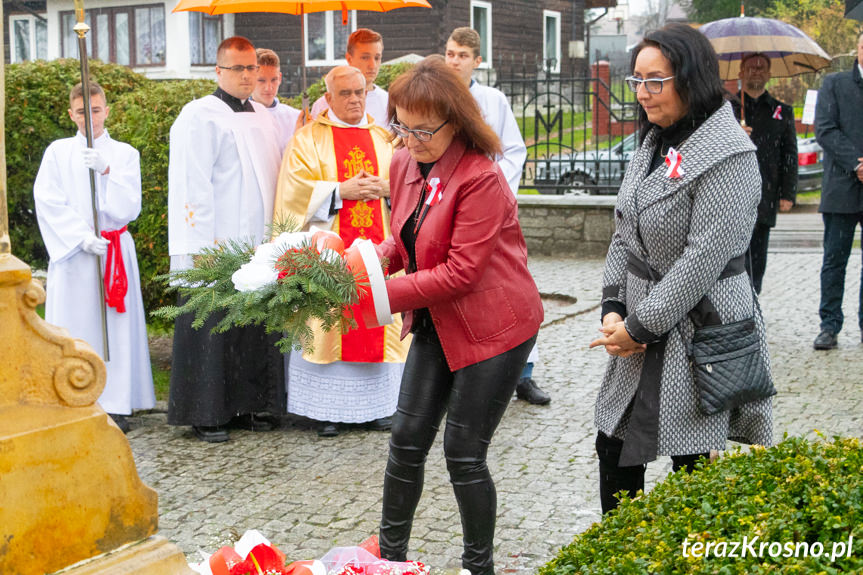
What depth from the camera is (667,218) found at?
3615 millimetres

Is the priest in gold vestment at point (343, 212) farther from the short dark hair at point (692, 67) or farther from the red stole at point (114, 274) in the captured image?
the short dark hair at point (692, 67)

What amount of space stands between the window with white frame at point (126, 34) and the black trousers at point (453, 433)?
25.5 metres

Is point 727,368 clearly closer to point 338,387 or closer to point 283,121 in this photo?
point 338,387

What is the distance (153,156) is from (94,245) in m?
1.50

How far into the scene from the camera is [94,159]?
6.21 metres

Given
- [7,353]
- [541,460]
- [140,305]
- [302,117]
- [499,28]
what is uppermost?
[499,28]

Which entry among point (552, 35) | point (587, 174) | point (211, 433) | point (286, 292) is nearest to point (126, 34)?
point (552, 35)

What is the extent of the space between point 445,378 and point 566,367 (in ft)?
13.4

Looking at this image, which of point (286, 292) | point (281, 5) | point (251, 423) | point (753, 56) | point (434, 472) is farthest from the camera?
point (753, 56)

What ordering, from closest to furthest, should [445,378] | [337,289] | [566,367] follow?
[337,289] → [445,378] → [566,367]

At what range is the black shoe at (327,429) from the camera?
6203 mm

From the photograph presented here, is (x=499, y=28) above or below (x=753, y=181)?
above

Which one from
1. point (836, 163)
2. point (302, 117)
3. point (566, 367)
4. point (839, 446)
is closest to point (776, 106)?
point (836, 163)

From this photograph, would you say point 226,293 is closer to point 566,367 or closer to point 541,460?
point 541,460
